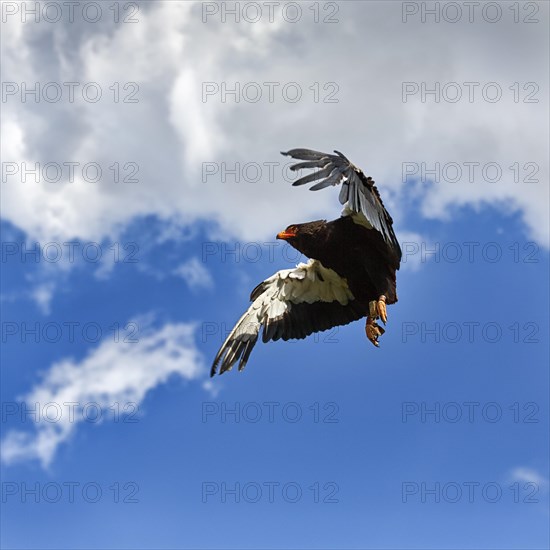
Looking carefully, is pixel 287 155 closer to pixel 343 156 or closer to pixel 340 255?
pixel 343 156

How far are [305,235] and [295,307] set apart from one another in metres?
1.93

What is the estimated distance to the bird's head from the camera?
1463 centimetres

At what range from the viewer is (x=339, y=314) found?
16.0m

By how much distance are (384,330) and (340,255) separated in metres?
1.43

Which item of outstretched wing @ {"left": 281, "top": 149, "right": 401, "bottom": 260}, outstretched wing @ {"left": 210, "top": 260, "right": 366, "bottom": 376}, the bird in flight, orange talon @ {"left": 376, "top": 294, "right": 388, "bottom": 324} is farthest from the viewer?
outstretched wing @ {"left": 210, "top": 260, "right": 366, "bottom": 376}

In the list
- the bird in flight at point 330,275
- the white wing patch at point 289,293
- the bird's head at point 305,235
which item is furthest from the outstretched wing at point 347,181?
the white wing patch at point 289,293

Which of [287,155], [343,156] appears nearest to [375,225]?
[343,156]

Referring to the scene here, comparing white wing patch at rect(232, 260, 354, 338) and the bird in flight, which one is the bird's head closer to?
the bird in flight

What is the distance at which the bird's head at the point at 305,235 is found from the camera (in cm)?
1463

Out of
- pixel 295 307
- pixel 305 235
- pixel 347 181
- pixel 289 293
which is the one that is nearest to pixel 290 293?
pixel 289 293

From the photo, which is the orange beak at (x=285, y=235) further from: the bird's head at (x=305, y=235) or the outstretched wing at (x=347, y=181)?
the outstretched wing at (x=347, y=181)

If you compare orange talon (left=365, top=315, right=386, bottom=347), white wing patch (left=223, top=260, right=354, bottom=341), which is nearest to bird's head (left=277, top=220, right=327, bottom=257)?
white wing patch (left=223, top=260, right=354, bottom=341)

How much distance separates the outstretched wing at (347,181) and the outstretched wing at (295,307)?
2.58 metres

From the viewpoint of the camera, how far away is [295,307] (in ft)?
53.0
